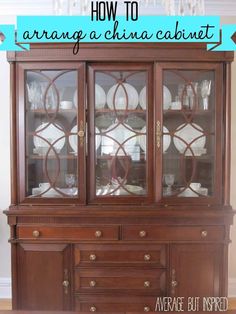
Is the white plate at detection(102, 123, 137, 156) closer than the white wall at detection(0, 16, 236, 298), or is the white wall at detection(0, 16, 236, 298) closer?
the white plate at detection(102, 123, 137, 156)

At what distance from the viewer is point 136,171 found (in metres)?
2.06

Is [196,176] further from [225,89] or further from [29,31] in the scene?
[29,31]

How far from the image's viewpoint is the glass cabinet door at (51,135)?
6.59 ft

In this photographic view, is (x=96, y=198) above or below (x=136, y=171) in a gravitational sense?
below

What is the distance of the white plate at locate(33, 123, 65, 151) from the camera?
80.3 inches

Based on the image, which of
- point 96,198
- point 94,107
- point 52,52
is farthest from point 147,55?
point 96,198

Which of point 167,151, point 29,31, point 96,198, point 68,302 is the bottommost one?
point 68,302

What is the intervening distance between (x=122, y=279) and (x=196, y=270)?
0.51 m

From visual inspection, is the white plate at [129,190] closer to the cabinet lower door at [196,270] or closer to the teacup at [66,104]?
the cabinet lower door at [196,270]

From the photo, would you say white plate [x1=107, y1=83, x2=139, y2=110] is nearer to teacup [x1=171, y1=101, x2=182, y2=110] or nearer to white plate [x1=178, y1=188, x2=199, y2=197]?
teacup [x1=171, y1=101, x2=182, y2=110]

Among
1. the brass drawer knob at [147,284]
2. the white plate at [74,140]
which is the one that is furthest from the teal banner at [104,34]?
the brass drawer knob at [147,284]

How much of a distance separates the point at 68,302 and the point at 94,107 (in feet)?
4.41

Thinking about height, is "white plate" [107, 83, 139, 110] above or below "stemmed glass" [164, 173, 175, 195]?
above

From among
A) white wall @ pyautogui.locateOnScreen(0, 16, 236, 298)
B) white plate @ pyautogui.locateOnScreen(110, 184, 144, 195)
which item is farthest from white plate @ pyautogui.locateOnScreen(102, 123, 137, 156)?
white wall @ pyautogui.locateOnScreen(0, 16, 236, 298)
